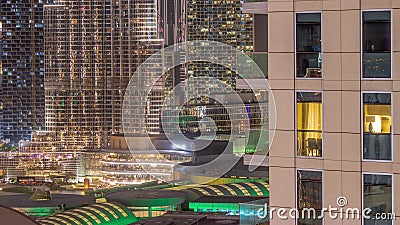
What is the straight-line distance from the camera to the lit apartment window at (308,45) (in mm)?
4273

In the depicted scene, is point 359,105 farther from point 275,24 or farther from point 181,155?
point 181,155

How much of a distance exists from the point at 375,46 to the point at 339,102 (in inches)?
11.7

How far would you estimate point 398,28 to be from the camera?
405cm

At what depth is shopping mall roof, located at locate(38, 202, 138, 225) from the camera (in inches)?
599

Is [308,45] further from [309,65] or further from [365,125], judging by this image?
[365,125]

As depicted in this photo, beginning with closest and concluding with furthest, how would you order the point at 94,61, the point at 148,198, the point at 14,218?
the point at 14,218
the point at 148,198
the point at 94,61

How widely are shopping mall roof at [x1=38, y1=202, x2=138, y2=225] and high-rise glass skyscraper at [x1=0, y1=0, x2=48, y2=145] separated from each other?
26354 millimetres

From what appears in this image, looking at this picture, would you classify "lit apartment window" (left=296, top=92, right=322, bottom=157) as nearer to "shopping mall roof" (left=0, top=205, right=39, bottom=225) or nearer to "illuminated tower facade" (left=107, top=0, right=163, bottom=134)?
"shopping mall roof" (left=0, top=205, right=39, bottom=225)

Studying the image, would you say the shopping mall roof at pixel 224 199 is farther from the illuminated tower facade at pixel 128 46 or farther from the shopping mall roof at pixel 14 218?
the illuminated tower facade at pixel 128 46

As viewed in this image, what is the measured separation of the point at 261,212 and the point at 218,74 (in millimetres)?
35803

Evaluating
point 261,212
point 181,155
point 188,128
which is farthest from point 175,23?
point 261,212

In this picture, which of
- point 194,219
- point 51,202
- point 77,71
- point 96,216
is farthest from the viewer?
point 77,71

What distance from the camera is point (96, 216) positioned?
16.2 metres

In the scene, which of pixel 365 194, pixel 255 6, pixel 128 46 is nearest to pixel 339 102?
pixel 365 194
